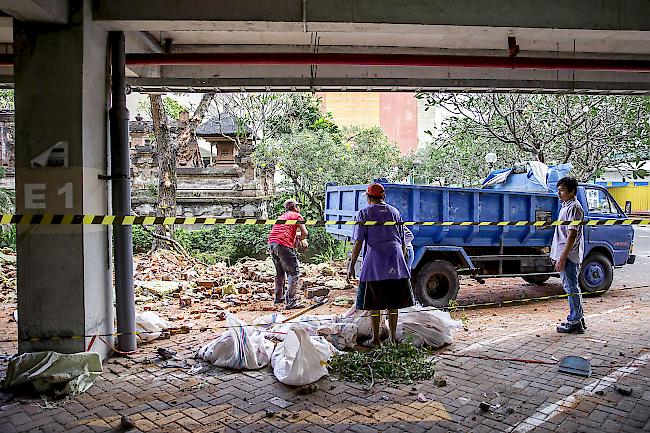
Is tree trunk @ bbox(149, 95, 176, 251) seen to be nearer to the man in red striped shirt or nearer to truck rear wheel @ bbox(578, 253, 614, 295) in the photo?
the man in red striped shirt

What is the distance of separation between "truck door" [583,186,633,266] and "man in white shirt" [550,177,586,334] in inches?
143

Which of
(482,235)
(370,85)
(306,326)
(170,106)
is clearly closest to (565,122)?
(482,235)

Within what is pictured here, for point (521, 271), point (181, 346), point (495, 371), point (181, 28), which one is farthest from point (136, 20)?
point (521, 271)

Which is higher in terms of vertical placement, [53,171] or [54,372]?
[53,171]

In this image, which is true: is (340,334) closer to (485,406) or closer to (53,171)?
(485,406)

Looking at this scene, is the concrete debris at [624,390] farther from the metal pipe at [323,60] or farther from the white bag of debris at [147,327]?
the white bag of debris at [147,327]

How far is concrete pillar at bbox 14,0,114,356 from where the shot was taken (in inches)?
196

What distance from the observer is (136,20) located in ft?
17.1

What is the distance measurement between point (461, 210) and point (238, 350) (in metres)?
4.92

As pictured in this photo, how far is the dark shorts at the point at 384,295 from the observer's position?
5734 millimetres

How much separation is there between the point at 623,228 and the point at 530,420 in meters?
7.33

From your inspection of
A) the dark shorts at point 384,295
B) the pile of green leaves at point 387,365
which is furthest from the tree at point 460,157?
the pile of green leaves at point 387,365

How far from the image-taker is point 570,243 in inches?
246

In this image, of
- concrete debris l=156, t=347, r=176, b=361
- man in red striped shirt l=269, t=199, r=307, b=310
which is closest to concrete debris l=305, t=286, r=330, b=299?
man in red striped shirt l=269, t=199, r=307, b=310
